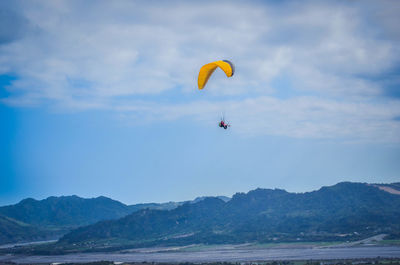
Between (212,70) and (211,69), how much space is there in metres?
1.01

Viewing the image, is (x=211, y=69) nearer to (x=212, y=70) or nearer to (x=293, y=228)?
(x=212, y=70)

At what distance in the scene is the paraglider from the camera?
57.5 m

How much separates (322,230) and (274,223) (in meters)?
27.2

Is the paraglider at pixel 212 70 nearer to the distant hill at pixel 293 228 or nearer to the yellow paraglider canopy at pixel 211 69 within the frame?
the yellow paraglider canopy at pixel 211 69

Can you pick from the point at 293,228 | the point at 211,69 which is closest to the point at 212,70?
the point at 211,69

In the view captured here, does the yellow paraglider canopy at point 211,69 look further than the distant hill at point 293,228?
No

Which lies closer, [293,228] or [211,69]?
[211,69]

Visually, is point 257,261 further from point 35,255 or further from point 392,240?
point 35,255

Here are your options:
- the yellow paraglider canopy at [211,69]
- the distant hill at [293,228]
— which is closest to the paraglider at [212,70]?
the yellow paraglider canopy at [211,69]

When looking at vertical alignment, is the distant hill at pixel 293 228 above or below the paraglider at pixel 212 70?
below

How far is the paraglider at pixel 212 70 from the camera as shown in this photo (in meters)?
57.5

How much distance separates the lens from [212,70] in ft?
207

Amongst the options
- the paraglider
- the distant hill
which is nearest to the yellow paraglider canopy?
the paraglider

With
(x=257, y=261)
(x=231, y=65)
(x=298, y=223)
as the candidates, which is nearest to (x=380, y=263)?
(x=257, y=261)
